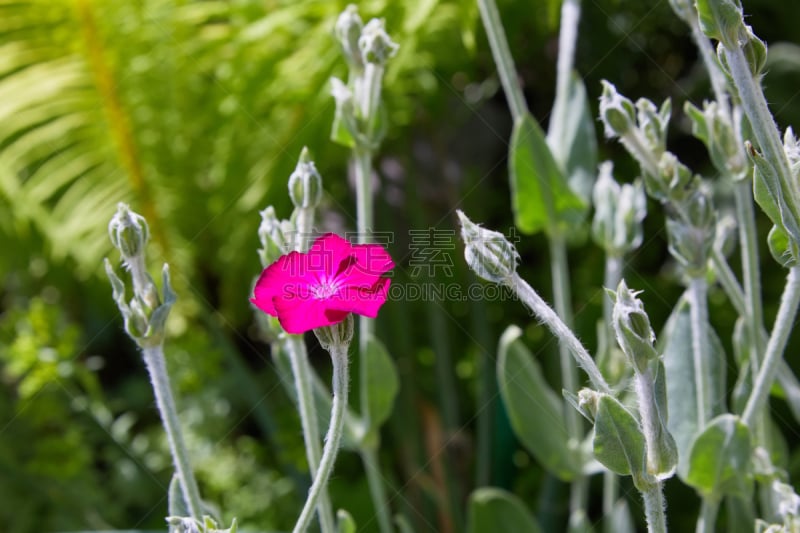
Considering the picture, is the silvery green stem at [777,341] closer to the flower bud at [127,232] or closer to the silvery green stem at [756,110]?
the silvery green stem at [756,110]

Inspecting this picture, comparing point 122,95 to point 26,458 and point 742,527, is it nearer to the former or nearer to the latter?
point 26,458

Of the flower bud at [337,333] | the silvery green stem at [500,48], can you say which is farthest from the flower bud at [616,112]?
the flower bud at [337,333]

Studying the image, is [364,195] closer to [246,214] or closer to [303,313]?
[303,313]

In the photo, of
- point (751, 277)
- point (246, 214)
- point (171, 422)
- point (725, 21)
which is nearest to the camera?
point (725, 21)

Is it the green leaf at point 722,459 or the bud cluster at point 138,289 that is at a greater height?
the bud cluster at point 138,289

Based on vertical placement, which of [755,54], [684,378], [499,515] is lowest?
[499,515]

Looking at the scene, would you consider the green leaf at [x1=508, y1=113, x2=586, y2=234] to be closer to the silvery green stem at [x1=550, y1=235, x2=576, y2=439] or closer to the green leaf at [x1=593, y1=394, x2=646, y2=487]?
the silvery green stem at [x1=550, y1=235, x2=576, y2=439]

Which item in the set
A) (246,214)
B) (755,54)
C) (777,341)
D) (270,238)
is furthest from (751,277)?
(246,214)
